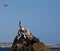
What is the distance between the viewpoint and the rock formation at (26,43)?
14.8 meters

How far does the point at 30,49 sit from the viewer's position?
14836mm

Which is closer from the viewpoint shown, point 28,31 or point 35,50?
point 35,50

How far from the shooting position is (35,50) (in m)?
14.5

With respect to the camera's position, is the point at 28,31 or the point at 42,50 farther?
the point at 28,31

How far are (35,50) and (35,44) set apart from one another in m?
0.57

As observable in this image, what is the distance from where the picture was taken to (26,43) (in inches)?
599

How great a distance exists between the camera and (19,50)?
1498 cm

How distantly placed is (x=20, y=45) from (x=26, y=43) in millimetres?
351

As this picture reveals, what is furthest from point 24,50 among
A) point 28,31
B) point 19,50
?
point 28,31

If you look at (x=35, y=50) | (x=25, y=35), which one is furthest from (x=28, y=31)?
(x=35, y=50)

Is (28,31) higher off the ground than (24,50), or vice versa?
(28,31)

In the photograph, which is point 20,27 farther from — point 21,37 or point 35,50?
point 35,50

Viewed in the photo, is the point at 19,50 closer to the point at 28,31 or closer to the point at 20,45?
the point at 20,45

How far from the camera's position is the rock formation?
14820 millimetres
